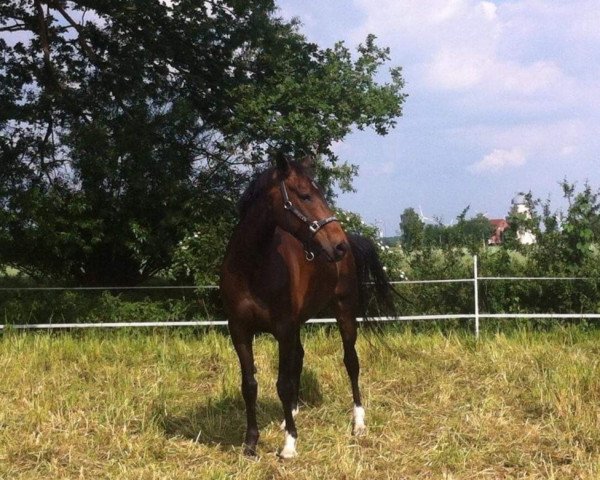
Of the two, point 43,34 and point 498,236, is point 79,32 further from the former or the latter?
point 498,236

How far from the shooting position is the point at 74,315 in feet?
29.4

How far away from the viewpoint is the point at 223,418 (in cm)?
526

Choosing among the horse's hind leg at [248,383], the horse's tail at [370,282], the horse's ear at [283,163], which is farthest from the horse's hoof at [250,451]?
the horse's tail at [370,282]

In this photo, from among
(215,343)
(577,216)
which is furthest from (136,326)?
(577,216)

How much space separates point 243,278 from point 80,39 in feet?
23.8

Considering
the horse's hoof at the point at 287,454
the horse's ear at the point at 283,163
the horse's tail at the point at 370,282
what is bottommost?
the horse's hoof at the point at 287,454

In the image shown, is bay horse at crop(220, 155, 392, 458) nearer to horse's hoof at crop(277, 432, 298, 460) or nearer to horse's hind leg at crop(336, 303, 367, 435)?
horse's hoof at crop(277, 432, 298, 460)

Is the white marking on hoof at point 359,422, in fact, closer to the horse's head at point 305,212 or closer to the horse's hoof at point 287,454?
the horse's hoof at point 287,454

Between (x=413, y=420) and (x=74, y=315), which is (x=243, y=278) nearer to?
(x=413, y=420)

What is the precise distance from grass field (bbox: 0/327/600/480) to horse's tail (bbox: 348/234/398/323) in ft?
2.09

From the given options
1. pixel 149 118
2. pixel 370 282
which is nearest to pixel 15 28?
pixel 149 118

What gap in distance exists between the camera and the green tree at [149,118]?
888 cm

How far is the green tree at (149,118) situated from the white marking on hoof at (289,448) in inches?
202

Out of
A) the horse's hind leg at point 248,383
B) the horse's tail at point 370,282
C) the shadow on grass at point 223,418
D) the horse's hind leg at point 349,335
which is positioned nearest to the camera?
the horse's hind leg at point 248,383
